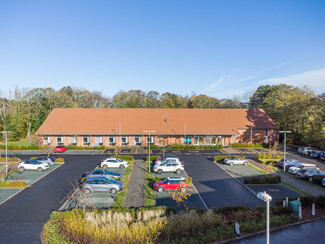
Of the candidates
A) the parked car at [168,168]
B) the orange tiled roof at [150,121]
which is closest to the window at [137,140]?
the orange tiled roof at [150,121]

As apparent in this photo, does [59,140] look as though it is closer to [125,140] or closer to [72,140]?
[72,140]

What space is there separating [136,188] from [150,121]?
2448cm

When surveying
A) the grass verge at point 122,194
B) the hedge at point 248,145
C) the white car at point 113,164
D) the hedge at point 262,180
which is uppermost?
the hedge at point 248,145

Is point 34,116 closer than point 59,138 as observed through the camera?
No

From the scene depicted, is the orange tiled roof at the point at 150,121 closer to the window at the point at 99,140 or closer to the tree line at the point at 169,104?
the window at the point at 99,140

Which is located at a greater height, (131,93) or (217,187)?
(131,93)

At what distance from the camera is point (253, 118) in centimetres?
4706

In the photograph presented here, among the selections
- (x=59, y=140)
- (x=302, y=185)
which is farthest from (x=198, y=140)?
(x=59, y=140)

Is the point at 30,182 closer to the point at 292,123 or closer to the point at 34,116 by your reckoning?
the point at 34,116

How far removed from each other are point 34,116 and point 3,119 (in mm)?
6968

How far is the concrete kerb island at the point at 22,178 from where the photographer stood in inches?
740

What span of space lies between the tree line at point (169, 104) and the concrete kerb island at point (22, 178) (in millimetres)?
28488

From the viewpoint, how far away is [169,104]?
66.5 m

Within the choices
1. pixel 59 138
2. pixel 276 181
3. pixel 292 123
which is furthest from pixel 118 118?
pixel 292 123
